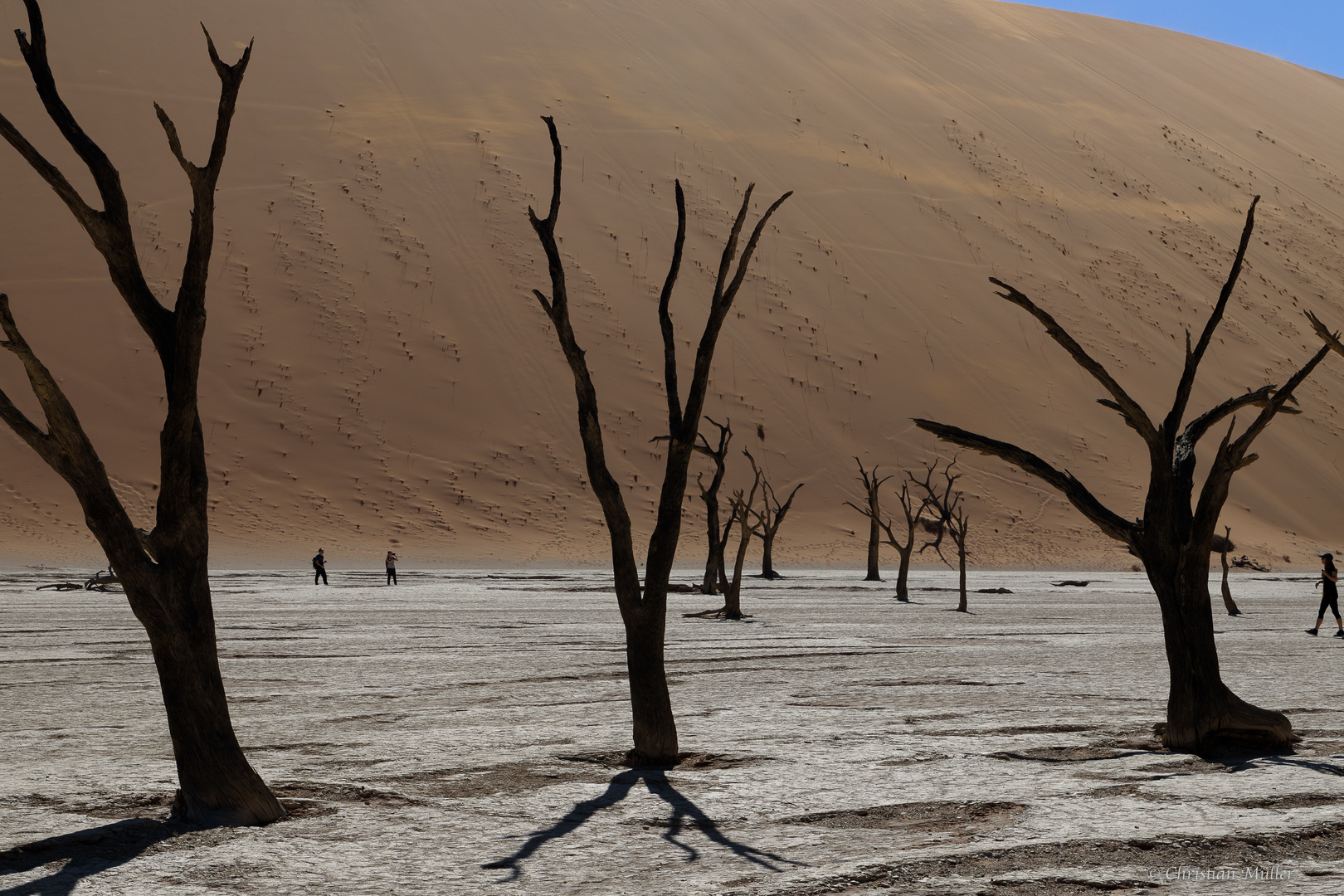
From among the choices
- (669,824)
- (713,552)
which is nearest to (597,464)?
(669,824)

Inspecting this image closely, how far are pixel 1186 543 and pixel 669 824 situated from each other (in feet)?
12.6

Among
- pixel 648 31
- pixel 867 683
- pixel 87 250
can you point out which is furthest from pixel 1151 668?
pixel 648 31

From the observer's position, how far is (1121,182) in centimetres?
6506

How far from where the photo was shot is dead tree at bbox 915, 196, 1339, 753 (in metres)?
7.66

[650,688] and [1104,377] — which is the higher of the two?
[1104,377]

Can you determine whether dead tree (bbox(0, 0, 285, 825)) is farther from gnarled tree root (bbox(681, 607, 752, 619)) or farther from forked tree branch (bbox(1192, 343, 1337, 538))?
gnarled tree root (bbox(681, 607, 752, 619))

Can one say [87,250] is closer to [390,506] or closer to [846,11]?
[390,506]

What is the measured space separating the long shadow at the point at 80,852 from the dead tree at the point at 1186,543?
4.55 metres

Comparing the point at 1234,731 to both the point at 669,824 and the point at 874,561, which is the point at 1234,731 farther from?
the point at 874,561

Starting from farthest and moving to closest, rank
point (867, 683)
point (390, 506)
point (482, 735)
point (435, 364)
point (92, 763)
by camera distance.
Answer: point (435, 364), point (390, 506), point (867, 683), point (482, 735), point (92, 763)

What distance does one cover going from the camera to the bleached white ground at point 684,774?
5172 millimetres

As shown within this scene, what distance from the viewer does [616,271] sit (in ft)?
174

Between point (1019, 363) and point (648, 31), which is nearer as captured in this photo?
point (1019, 363)

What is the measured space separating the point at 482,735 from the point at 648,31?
66.2 meters
